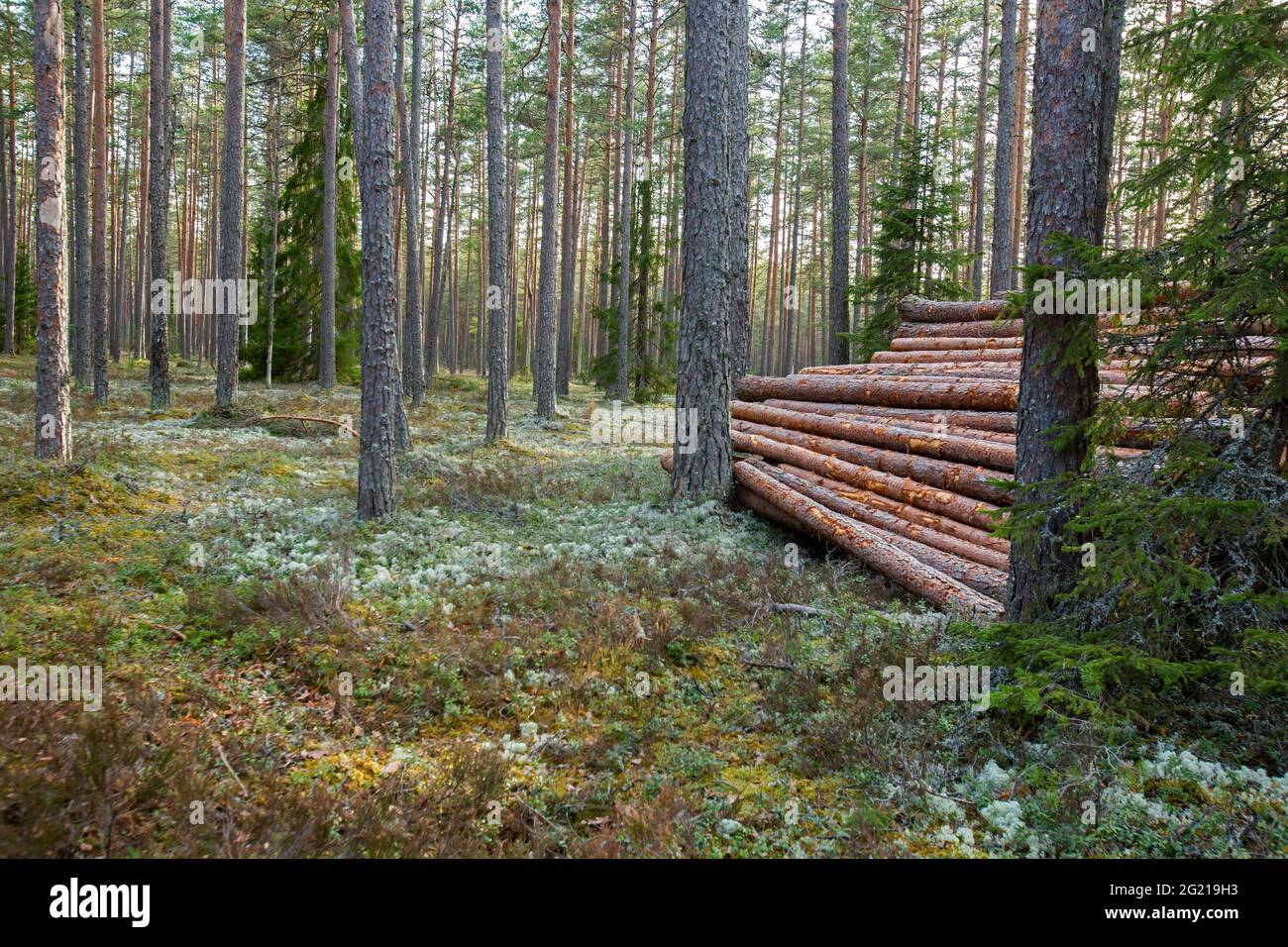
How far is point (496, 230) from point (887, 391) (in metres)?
9.37

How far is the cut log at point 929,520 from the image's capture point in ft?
22.4

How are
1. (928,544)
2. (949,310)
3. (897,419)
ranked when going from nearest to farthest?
(928,544) < (897,419) < (949,310)

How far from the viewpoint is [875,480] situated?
904 centimetres

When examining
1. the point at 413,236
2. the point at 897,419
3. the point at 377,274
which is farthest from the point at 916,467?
the point at 413,236

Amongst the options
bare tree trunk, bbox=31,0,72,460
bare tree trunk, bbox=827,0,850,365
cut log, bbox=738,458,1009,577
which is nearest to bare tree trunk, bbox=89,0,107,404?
bare tree trunk, bbox=31,0,72,460

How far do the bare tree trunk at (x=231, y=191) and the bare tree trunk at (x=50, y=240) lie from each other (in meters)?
6.93

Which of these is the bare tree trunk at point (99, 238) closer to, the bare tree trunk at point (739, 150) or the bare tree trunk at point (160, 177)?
the bare tree trunk at point (160, 177)

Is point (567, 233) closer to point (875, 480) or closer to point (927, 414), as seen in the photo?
point (927, 414)

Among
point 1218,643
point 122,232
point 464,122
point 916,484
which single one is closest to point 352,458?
point 916,484

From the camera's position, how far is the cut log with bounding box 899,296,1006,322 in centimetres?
1195

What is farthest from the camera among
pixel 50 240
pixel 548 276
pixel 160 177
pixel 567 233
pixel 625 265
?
pixel 567 233

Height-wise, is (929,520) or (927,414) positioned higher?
(927,414)

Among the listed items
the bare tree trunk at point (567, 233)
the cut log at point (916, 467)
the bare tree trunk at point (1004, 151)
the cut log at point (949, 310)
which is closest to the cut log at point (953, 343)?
the cut log at point (949, 310)
